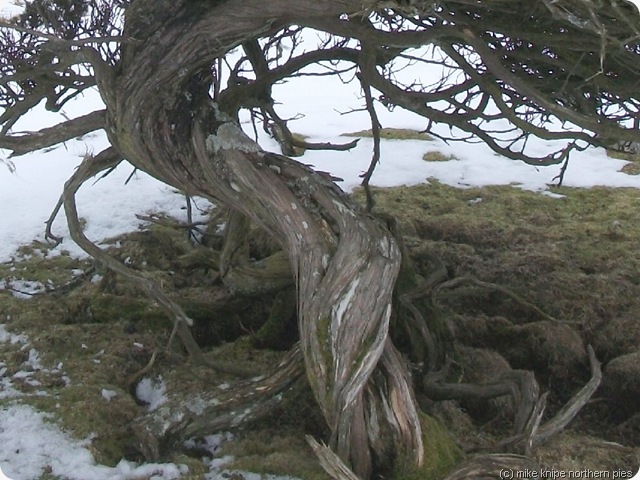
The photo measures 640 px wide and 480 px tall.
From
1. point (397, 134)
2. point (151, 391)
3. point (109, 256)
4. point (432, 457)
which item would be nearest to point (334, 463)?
point (432, 457)

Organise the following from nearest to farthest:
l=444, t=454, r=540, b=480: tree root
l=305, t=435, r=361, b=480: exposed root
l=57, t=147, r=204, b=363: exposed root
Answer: l=305, t=435, r=361, b=480: exposed root < l=444, t=454, r=540, b=480: tree root < l=57, t=147, r=204, b=363: exposed root

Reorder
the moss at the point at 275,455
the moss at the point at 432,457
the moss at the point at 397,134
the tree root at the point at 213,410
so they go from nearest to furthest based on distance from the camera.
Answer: the moss at the point at 432,457 → the moss at the point at 275,455 → the tree root at the point at 213,410 → the moss at the point at 397,134

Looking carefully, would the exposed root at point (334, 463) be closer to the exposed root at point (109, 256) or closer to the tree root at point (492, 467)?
the tree root at point (492, 467)

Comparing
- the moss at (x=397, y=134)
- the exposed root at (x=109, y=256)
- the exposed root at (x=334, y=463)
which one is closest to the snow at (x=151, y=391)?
the exposed root at (x=109, y=256)

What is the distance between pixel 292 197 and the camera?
344 centimetres

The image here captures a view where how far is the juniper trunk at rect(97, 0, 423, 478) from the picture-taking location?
121 inches

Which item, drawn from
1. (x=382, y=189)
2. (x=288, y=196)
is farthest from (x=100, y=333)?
(x=382, y=189)

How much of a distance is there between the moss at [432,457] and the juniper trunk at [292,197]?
2.2 inches

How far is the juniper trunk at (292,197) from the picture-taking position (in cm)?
308

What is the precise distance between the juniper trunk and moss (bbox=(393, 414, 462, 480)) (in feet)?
0.18

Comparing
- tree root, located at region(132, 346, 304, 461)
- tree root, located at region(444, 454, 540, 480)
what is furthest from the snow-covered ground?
tree root, located at region(444, 454, 540, 480)

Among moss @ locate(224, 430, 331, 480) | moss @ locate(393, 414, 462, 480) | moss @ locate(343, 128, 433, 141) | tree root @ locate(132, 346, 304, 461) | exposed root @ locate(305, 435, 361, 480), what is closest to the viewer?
exposed root @ locate(305, 435, 361, 480)

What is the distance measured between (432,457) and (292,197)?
135 cm

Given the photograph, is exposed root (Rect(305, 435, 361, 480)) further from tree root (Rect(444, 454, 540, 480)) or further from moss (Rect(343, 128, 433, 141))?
moss (Rect(343, 128, 433, 141))
